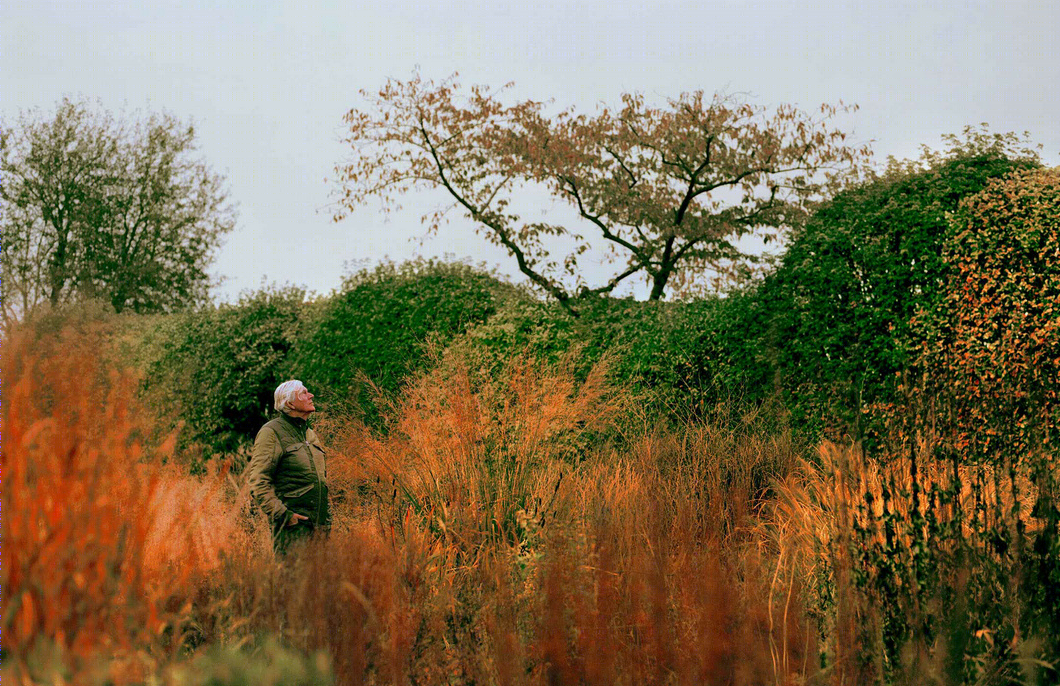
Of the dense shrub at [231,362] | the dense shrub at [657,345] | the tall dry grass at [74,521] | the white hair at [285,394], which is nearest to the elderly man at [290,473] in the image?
the white hair at [285,394]

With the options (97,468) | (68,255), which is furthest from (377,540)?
(68,255)

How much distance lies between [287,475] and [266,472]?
0.61 feet

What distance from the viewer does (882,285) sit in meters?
7.34

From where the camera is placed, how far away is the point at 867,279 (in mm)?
7574

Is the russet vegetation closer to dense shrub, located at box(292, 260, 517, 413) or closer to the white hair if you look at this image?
dense shrub, located at box(292, 260, 517, 413)

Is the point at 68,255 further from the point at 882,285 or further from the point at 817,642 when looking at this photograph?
the point at 817,642

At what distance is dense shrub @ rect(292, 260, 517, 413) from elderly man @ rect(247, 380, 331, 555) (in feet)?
14.5

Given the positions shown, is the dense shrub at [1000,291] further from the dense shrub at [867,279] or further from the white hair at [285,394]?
the white hair at [285,394]

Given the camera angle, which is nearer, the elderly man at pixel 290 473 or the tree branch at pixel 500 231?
the elderly man at pixel 290 473

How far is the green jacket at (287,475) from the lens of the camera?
521 cm

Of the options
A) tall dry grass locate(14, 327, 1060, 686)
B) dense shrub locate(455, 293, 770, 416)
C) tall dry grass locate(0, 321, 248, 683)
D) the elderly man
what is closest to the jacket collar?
the elderly man

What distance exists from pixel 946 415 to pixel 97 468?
3776 millimetres

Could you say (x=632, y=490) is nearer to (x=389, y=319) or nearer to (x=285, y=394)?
(x=285, y=394)

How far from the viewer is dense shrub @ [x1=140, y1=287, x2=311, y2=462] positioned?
12.4 meters
